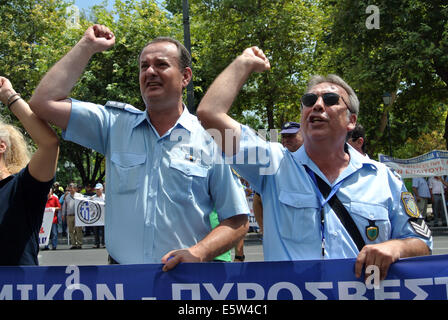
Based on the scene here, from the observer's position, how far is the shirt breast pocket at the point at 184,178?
8.97ft

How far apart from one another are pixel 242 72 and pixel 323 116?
462mm

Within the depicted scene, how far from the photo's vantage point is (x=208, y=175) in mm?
2797

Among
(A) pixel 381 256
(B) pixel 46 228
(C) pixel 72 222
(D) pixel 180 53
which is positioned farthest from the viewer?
(C) pixel 72 222

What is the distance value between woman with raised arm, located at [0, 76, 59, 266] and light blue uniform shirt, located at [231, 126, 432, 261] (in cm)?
101

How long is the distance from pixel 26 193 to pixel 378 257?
1.78m

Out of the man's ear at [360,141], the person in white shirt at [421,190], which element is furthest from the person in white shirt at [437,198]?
the man's ear at [360,141]

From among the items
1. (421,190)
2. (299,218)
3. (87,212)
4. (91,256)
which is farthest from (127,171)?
(421,190)

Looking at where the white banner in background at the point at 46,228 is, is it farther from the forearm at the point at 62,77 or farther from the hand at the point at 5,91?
the forearm at the point at 62,77

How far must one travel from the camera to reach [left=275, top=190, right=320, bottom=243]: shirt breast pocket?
240 centimetres

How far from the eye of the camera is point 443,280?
2359 mm

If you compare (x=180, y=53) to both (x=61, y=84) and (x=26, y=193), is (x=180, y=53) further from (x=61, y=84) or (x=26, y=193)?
(x=26, y=193)

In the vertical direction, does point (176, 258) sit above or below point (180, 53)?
below

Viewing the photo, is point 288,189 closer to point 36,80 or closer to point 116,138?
point 116,138

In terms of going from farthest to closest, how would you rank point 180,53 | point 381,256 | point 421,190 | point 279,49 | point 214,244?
point 279,49
point 421,190
point 180,53
point 214,244
point 381,256
